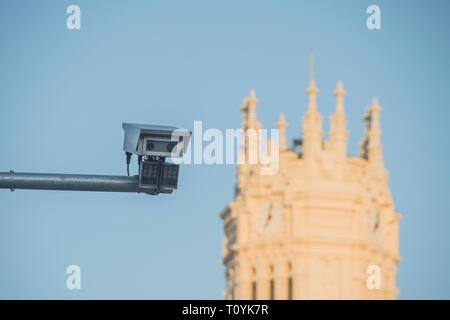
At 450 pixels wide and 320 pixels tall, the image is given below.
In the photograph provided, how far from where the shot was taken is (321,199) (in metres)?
126

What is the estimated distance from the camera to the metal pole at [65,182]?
3116cm

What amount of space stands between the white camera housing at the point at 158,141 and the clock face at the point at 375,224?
99.4m

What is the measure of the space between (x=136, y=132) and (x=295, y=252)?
96.4m

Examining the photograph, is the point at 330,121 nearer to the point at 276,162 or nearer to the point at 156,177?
the point at 276,162

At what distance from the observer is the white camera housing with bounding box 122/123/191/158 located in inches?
1224

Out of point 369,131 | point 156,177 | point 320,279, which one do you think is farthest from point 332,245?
point 156,177

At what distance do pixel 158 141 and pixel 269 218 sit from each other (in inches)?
3879

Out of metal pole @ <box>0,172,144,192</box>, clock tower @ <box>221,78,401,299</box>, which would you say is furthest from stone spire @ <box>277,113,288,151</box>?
metal pole @ <box>0,172,144,192</box>

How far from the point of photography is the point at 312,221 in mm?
127500

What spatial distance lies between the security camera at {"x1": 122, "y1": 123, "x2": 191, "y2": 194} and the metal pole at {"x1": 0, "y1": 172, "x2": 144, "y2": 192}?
0.31 m

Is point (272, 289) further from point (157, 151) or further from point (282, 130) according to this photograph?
point (157, 151)

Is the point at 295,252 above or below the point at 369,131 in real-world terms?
below

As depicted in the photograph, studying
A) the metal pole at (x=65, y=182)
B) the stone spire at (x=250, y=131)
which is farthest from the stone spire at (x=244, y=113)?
the metal pole at (x=65, y=182)

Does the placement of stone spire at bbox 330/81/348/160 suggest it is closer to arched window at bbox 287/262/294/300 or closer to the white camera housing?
arched window at bbox 287/262/294/300
